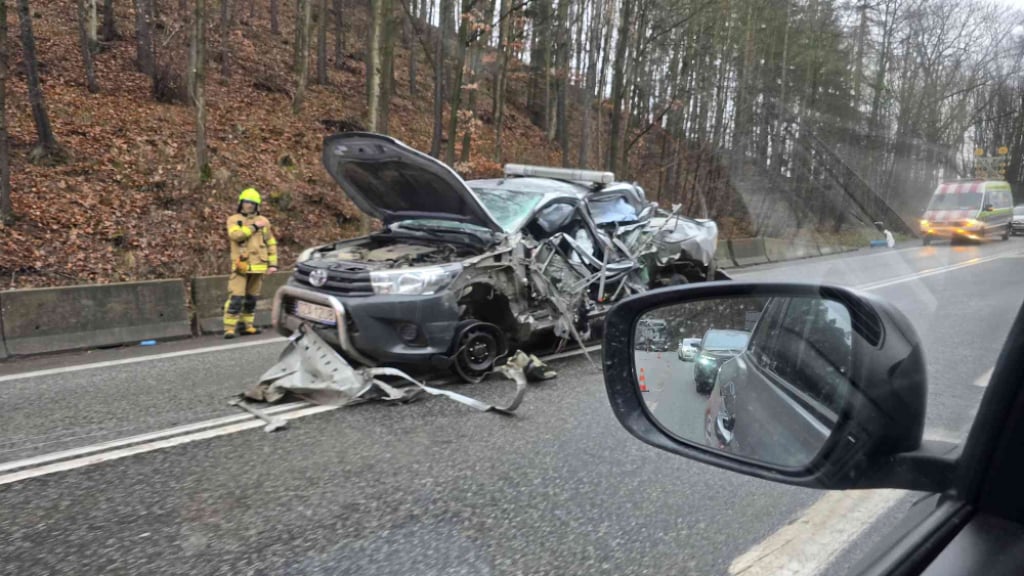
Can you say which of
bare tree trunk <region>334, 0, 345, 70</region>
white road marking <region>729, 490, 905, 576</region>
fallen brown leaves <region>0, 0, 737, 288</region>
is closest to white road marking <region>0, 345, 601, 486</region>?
white road marking <region>729, 490, 905, 576</region>

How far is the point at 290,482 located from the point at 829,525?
109 inches

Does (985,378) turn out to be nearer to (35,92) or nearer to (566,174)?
(566,174)

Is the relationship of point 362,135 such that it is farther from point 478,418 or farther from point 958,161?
point 958,161

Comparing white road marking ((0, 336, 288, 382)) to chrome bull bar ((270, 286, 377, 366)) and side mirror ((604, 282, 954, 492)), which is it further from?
side mirror ((604, 282, 954, 492))

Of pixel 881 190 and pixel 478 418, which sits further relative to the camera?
pixel 478 418

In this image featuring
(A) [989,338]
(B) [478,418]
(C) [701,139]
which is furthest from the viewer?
(C) [701,139]

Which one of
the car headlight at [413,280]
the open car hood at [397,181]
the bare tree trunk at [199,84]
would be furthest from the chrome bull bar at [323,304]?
the bare tree trunk at [199,84]

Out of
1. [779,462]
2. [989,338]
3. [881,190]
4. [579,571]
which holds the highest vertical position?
[881,190]

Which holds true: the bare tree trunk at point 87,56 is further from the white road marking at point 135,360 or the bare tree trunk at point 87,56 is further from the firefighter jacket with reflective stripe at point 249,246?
the white road marking at point 135,360

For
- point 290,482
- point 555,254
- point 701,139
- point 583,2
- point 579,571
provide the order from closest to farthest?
point 579,571 → point 290,482 → point 555,254 → point 701,139 → point 583,2

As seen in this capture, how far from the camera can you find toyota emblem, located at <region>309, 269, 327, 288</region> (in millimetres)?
5496

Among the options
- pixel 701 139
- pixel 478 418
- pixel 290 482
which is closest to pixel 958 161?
pixel 478 418

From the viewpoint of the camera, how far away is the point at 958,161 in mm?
2943

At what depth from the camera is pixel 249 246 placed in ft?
27.9
